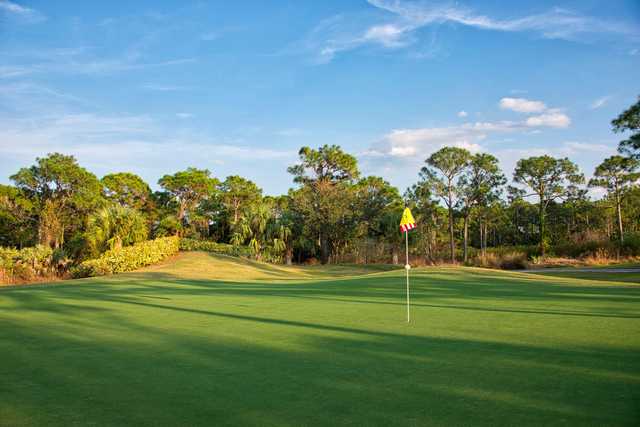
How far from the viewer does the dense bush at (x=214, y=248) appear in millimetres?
33469

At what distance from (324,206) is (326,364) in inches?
1428

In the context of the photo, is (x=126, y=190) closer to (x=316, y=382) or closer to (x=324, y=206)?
(x=324, y=206)

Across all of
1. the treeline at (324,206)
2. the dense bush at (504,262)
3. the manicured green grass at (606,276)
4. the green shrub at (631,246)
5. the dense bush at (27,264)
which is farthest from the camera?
the treeline at (324,206)

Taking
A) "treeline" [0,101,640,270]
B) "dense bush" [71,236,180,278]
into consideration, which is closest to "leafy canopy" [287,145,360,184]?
"treeline" [0,101,640,270]

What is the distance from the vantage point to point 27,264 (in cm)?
2419

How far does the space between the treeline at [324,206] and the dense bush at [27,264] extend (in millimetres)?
10223

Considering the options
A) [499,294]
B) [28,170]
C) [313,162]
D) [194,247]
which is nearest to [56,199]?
[28,170]

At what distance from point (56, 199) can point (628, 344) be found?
47298mm

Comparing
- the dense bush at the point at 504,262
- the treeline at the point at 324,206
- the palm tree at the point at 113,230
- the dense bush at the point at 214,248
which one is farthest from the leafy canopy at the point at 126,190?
the dense bush at the point at 504,262

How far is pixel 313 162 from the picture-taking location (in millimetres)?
47844

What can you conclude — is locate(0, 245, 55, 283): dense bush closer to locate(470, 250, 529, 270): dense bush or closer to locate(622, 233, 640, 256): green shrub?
locate(470, 250, 529, 270): dense bush

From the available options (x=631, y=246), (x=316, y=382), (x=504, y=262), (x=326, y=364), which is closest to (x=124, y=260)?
(x=326, y=364)

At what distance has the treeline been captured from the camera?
39.8 m

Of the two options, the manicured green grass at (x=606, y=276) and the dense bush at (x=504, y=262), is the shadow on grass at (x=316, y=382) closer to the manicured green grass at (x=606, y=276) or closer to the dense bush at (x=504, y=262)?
the manicured green grass at (x=606, y=276)
